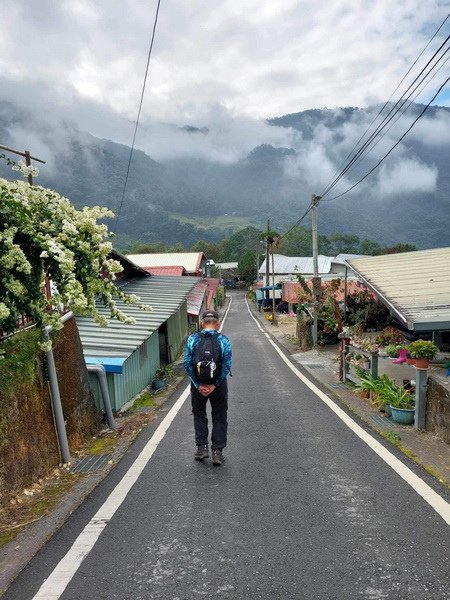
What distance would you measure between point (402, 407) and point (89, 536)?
5282 millimetres

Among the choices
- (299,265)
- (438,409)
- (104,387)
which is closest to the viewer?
(438,409)

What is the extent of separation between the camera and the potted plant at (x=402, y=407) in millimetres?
7016

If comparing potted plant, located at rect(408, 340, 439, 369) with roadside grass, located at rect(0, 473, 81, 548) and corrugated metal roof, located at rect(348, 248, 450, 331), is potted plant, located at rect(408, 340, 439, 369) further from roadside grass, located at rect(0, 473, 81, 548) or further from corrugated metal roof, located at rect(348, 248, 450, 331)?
roadside grass, located at rect(0, 473, 81, 548)

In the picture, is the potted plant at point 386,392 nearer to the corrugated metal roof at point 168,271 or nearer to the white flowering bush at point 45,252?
the white flowering bush at point 45,252

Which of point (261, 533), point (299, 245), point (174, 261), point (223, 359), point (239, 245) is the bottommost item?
point (261, 533)

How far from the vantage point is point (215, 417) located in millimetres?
5215

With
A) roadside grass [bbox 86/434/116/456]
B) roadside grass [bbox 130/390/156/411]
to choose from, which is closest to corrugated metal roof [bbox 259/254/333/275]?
roadside grass [bbox 130/390/156/411]

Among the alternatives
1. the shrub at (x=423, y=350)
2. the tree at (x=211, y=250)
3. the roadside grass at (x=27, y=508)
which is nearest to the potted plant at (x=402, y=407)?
the shrub at (x=423, y=350)

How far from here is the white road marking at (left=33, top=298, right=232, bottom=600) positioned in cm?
295

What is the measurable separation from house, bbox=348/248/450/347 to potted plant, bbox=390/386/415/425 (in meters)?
1.06

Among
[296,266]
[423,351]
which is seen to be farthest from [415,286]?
[296,266]

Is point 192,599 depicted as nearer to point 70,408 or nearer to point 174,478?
point 174,478

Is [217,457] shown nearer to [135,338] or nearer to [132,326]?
[135,338]

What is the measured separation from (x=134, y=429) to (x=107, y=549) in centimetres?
390
